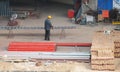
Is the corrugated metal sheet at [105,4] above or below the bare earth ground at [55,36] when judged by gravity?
above

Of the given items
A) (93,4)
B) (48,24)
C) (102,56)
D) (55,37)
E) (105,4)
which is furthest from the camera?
(93,4)

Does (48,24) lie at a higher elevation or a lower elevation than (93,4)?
lower

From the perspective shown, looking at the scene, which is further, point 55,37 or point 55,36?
point 55,36

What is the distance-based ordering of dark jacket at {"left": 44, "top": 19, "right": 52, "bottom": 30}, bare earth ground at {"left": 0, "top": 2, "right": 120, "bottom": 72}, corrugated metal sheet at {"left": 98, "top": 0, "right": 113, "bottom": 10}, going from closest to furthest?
bare earth ground at {"left": 0, "top": 2, "right": 120, "bottom": 72}
dark jacket at {"left": 44, "top": 19, "right": 52, "bottom": 30}
corrugated metal sheet at {"left": 98, "top": 0, "right": 113, "bottom": 10}

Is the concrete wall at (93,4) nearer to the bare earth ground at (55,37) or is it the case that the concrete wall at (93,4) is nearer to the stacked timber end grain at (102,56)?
the bare earth ground at (55,37)

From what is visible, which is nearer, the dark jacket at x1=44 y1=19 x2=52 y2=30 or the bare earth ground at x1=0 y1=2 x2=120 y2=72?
the bare earth ground at x1=0 y1=2 x2=120 y2=72

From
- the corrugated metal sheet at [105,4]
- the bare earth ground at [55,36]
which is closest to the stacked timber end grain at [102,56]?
the bare earth ground at [55,36]

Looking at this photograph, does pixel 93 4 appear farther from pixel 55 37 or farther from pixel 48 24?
pixel 48 24

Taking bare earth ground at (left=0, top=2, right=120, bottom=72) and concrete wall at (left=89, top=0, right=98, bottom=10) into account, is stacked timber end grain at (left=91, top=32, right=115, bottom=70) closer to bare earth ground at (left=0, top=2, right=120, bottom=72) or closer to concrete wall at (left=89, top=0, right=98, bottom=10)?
bare earth ground at (left=0, top=2, right=120, bottom=72)

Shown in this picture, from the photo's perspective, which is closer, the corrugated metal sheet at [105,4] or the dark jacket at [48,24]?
the dark jacket at [48,24]

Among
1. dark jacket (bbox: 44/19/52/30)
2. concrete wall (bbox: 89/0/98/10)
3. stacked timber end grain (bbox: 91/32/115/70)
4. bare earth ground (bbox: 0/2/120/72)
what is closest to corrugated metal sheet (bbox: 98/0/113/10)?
concrete wall (bbox: 89/0/98/10)

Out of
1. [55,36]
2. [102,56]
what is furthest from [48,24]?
[102,56]

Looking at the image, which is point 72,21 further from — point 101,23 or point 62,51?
point 62,51

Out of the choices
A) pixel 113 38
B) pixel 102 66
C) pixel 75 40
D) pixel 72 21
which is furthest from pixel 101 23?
pixel 102 66
